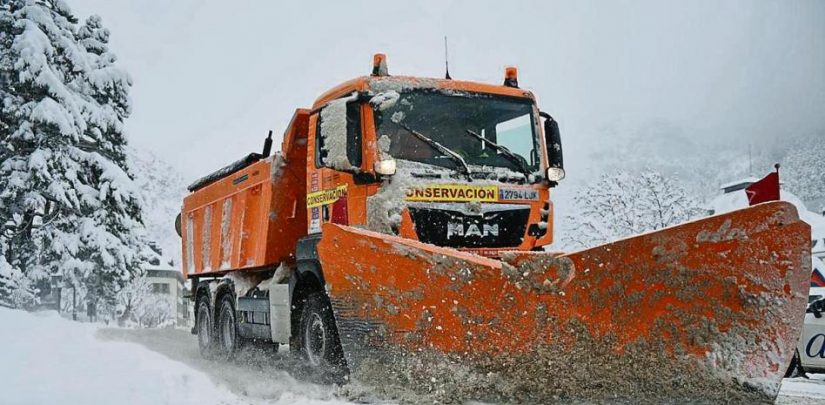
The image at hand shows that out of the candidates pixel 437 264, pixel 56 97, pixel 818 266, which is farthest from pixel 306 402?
pixel 56 97

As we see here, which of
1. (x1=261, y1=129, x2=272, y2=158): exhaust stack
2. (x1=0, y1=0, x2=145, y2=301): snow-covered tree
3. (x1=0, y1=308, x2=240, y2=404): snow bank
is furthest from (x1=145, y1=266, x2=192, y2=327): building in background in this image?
(x1=0, y1=308, x2=240, y2=404): snow bank

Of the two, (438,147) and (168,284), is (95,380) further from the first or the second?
(168,284)

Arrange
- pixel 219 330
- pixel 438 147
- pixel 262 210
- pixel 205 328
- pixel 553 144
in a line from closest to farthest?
pixel 438 147, pixel 553 144, pixel 262 210, pixel 219 330, pixel 205 328

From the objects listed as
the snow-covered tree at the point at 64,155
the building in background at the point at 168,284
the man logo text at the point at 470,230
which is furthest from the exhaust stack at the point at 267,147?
the building in background at the point at 168,284

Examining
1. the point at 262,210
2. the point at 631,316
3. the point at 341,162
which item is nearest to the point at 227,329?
the point at 262,210

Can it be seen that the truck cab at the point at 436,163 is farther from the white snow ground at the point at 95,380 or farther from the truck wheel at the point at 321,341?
the white snow ground at the point at 95,380

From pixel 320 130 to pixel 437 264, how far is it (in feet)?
9.22

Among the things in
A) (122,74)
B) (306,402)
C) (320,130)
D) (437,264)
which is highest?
(122,74)

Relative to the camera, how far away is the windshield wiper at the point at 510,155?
7184 millimetres

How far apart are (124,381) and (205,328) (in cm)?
604

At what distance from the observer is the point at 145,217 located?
25.5m

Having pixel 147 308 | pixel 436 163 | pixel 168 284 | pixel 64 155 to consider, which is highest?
pixel 64 155

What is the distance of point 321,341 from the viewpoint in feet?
23.6

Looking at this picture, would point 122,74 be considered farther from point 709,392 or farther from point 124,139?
point 709,392
